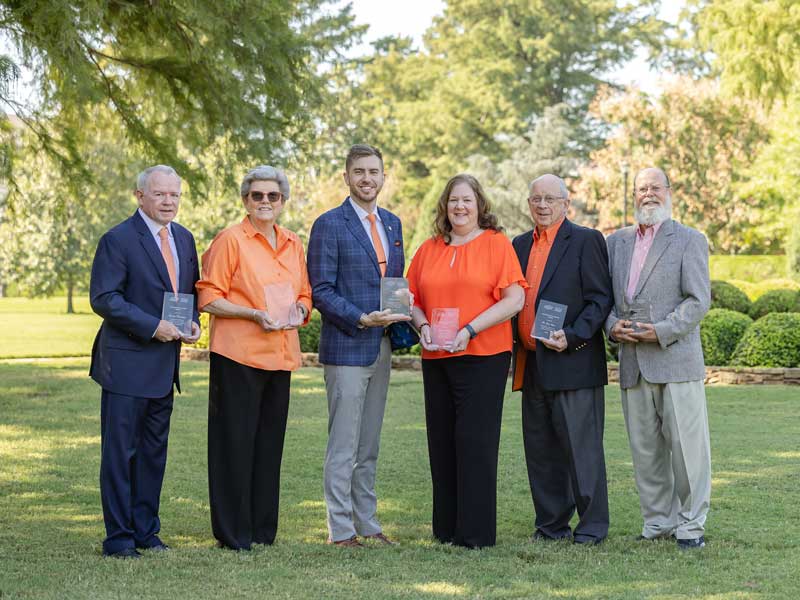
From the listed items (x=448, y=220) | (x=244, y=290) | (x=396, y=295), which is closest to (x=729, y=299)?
(x=448, y=220)

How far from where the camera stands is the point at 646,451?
20.3 ft

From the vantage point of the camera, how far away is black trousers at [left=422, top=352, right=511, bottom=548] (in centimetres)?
596

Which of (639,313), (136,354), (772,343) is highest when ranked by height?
(639,313)

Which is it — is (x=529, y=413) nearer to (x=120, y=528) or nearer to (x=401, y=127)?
(x=120, y=528)

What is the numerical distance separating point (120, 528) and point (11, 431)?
5.92 m

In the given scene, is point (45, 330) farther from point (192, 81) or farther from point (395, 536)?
point (395, 536)

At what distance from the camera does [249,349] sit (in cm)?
576

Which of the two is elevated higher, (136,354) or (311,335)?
(136,354)

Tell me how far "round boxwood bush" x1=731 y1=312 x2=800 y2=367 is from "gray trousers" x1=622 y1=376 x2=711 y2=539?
9010 millimetres

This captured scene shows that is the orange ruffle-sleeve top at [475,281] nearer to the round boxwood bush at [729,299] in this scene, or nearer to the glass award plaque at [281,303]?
the glass award plaque at [281,303]

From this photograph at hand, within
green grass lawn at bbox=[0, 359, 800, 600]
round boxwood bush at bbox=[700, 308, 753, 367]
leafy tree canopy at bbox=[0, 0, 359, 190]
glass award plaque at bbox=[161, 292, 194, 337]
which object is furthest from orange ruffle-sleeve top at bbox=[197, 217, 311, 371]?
round boxwood bush at bbox=[700, 308, 753, 367]

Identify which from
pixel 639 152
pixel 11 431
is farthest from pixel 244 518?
pixel 639 152

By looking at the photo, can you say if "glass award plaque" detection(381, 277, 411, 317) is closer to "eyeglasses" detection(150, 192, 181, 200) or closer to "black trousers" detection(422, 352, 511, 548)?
"black trousers" detection(422, 352, 511, 548)

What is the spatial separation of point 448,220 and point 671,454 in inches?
74.6
